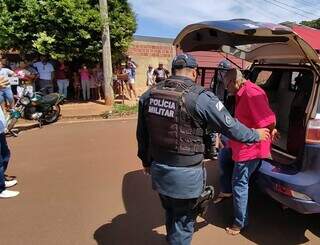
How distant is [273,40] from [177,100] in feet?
4.49

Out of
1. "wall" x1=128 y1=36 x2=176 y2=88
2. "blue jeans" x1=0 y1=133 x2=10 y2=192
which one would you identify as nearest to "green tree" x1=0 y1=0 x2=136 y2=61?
"wall" x1=128 y1=36 x2=176 y2=88

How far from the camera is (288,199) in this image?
3.75m

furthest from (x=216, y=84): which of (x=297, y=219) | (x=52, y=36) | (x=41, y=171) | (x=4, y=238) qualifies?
(x=52, y=36)

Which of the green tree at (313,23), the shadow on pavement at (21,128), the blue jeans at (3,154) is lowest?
the shadow on pavement at (21,128)

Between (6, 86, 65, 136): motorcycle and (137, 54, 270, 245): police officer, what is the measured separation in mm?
6935

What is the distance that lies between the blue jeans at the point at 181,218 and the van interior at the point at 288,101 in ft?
4.12

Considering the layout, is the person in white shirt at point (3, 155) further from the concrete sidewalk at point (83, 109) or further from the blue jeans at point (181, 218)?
the concrete sidewalk at point (83, 109)

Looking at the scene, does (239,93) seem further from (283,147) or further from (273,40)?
(283,147)

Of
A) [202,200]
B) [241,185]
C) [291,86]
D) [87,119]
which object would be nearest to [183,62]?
[202,200]

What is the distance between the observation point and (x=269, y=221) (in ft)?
14.4

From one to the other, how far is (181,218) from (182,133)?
0.69 metres

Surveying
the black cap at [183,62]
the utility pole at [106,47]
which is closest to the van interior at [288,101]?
the black cap at [183,62]

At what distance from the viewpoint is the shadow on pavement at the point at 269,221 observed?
13.2 feet

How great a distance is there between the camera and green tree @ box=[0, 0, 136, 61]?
1180 cm
